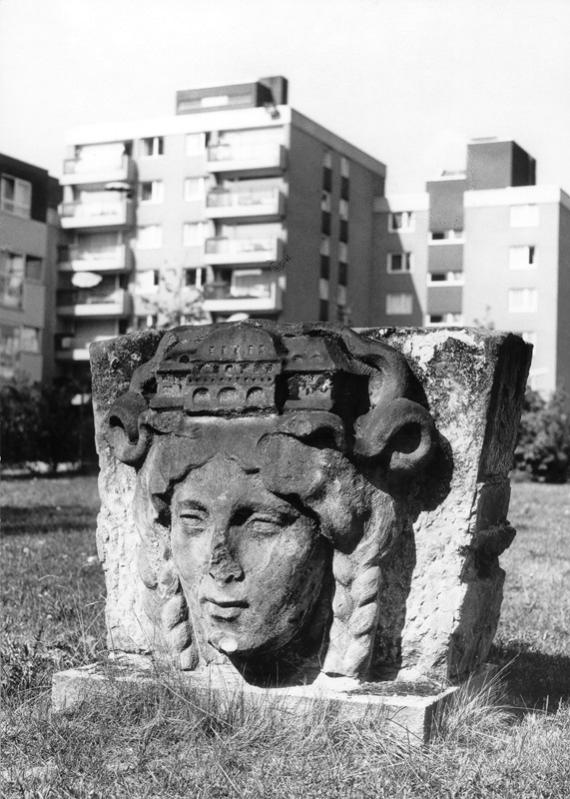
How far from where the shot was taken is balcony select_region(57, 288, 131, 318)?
49156mm

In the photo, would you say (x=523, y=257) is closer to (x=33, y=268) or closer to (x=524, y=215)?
(x=524, y=215)

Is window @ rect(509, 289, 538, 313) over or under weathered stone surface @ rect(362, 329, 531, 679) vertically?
over

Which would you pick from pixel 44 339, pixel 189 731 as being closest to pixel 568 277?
pixel 44 339

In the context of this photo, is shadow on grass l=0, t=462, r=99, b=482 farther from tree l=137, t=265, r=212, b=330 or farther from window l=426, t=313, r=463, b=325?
window l=426, t=313, r=463, b=325

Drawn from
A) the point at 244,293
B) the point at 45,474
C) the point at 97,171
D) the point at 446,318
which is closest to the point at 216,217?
the point at 244,293

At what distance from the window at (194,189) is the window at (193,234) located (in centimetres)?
105

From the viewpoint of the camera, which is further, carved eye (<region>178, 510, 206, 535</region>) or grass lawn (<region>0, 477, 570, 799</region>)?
carved eye (<region>178, 510, 206, 535</region>)

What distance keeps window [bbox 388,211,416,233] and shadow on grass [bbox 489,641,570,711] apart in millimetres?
40723

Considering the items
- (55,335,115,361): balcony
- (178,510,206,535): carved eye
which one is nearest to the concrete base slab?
(178,510,206,535): carved eye

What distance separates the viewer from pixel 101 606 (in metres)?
8.02

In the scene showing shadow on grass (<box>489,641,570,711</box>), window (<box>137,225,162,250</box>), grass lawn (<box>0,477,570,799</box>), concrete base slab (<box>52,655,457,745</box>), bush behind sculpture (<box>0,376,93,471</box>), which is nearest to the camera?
grass lawn (<box>0,477,570,799</box>)

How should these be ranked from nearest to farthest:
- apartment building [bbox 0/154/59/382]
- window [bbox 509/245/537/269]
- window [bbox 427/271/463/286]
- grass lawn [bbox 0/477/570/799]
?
1. grass lawn [bbox 0/477/570/799]
2. apartment building [bbox 0/154/59/382]
3. window [bbox 509/245/537/269]
4. window [bbox 427/271/463/286]

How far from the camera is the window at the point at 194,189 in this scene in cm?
4897

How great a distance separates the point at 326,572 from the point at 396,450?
56cm
